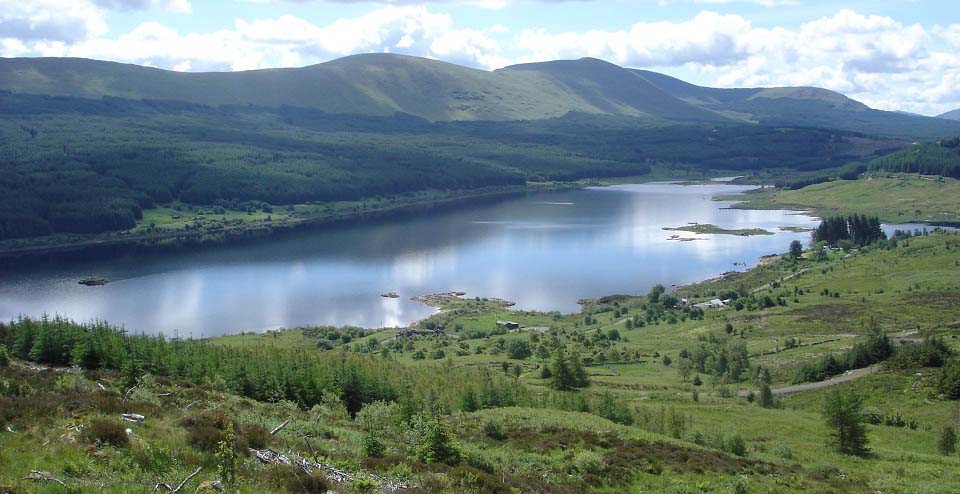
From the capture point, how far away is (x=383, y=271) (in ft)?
337

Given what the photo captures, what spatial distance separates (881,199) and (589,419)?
147583 millimetres

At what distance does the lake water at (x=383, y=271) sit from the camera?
80.6 meters

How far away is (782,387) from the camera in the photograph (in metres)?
46.7

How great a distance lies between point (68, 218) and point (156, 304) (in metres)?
57.3

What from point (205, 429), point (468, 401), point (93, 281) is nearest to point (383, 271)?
point (93, 281)

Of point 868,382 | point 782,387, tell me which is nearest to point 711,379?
point 782,387

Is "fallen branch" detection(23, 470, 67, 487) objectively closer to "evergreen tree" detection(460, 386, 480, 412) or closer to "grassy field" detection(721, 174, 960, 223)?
"evergreen tree" detection(460, 386, 480, 412)

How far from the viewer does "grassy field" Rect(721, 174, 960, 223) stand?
143 m

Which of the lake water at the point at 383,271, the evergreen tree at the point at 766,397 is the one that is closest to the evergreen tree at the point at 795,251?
the lake water at the point at 383,271

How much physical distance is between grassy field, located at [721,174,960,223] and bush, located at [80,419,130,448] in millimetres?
145617

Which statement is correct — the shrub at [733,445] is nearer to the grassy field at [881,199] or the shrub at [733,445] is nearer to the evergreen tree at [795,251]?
the evergreen tree at [795,251]

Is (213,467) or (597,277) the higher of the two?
(213,467)

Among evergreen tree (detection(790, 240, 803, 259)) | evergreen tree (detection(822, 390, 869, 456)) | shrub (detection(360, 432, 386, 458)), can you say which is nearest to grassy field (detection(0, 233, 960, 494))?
shrub (detection(360, 432, 386, 458))

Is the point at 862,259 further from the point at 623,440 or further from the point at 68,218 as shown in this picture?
the point at 68,218
